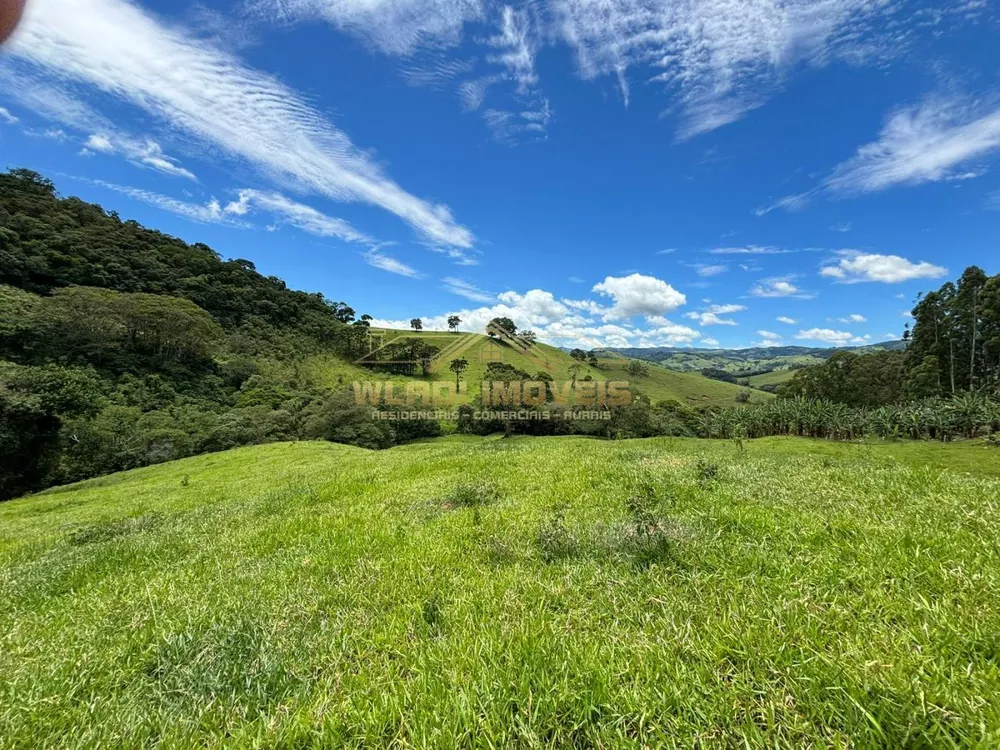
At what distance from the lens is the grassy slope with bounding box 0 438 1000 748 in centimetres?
259

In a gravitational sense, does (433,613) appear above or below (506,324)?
below

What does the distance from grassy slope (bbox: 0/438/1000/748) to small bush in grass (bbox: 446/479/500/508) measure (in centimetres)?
147

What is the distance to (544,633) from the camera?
3.62 m

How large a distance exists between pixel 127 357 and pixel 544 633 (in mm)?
94328

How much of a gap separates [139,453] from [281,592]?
62.1 meters

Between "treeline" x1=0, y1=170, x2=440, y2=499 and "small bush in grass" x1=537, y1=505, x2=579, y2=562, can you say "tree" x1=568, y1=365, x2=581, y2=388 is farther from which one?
"small bush in grass" x1=537, y1=505, x2=579, y2=562

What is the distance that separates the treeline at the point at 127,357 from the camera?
123 ft

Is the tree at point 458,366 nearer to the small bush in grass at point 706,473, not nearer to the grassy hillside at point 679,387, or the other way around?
the grassy hillside at point 679,387

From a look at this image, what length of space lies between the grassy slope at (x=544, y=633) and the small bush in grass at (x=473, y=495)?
1465mm

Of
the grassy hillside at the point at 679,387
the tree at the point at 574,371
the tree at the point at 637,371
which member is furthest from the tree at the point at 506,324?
the tree at the point at 637,371

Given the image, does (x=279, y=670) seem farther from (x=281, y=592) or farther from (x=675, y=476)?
(x=675, y=476)

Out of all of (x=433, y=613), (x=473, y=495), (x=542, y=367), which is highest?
(x=542, y=367)

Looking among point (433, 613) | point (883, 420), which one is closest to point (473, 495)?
point (433, 613)

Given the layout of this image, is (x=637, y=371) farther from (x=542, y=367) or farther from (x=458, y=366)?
(x=458, y=366)
